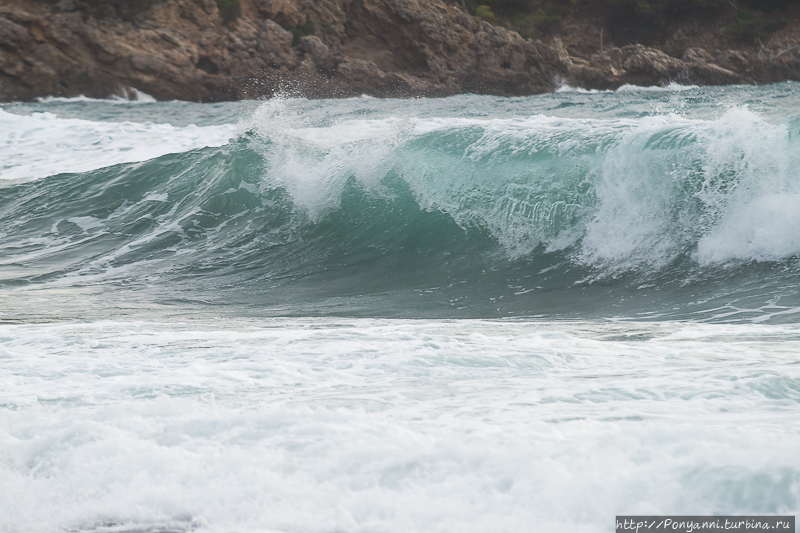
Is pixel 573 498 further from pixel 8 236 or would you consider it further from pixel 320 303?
pixel 8 236

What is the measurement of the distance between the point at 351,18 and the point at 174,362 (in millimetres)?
31423

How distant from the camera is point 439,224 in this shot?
7352 mm

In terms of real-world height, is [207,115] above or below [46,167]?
above

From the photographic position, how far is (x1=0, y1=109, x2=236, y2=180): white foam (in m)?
11.4

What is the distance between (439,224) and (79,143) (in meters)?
8.80

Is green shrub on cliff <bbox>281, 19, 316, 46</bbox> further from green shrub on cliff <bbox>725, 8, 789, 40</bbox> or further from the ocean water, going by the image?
green shrub on cliff <bbox>725, 8, 789, 40</bbox>

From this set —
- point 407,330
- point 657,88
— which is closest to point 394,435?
point 407,330

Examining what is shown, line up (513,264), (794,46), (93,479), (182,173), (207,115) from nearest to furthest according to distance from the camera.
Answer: (93,479) → (513,264) → (182,173) → (207,115) → (794,46)

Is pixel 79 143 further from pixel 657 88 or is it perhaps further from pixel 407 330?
pixel 657 88

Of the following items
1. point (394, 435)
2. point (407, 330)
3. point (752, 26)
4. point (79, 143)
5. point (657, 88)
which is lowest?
point (407, 330)


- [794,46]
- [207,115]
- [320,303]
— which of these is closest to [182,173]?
[320,303]

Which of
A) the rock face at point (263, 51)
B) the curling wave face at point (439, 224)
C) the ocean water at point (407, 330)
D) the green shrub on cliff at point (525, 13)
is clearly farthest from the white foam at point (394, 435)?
the green shrub on cliff at point (525, 13)

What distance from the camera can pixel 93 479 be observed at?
202 centimetres

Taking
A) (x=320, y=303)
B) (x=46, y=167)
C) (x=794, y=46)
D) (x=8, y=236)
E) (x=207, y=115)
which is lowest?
(x=320, y=303)
